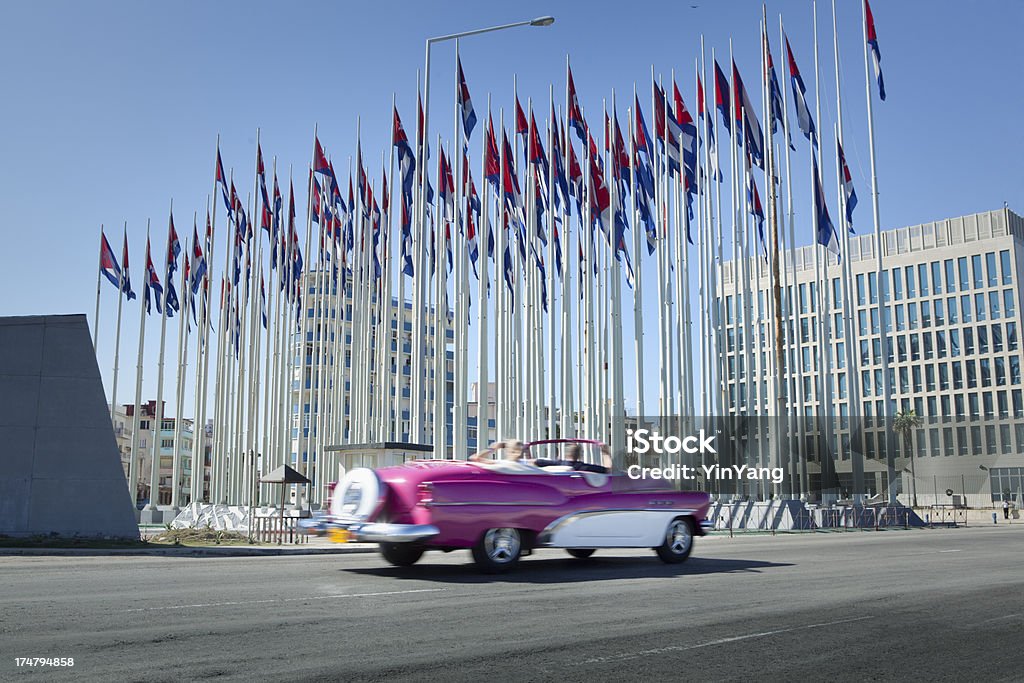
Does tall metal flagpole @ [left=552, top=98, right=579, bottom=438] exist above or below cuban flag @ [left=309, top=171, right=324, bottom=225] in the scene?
below

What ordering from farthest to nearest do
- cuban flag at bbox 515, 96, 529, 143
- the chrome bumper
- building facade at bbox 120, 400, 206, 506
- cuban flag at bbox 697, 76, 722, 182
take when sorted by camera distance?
building facade at bbox 120, 400, 206, 506 < cuban flag at bbox 697, 76, 722, 182 < cuban flag at bbox 515, 96, 529, 143 < the chrome bumper

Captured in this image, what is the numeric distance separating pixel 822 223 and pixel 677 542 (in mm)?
24792

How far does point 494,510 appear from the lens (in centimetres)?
1157

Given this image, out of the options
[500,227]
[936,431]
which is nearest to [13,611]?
[500,227]

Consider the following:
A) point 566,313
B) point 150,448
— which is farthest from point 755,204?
point 150,448

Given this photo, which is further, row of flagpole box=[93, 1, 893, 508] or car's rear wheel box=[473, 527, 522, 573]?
row of flagpole box=[93, 1, 893, 508]

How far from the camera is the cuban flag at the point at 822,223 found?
3525cm

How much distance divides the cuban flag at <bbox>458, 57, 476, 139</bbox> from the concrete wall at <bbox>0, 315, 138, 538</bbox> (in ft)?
54.9

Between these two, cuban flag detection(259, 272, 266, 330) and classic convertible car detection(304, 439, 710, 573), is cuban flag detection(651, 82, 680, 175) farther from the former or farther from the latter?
classic convertible car detection(304, 439, 710, 573)

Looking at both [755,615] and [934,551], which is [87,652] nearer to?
[755,615]

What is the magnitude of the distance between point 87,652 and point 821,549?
51.0 ft

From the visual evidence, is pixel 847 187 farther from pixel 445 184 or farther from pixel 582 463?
pixel 582 463

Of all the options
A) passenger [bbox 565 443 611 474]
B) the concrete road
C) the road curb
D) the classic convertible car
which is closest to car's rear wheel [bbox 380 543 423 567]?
the classic convertible car

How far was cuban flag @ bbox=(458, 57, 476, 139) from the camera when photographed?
31.9 metres
